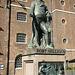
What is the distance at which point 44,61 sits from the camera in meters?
5.39

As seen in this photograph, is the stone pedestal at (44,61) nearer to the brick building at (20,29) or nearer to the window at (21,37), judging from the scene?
the brick building at (20,29)

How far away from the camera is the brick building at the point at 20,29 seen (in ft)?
66.0

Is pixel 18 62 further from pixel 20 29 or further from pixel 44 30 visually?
pixel 44 30

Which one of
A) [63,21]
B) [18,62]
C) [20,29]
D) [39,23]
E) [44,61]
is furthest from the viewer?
[63,21]

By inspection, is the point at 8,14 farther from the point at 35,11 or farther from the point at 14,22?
the point at 35,11

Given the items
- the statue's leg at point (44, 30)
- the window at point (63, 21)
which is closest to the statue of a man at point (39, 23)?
the statue's leg at point (44, 30)

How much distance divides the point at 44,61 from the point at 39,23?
5.42 feet

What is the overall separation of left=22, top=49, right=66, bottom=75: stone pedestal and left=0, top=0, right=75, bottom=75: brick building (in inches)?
574

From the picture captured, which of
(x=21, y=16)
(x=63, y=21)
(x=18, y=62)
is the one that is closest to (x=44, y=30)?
(x=18, y=62)

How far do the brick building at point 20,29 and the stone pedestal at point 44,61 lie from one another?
1458 cm

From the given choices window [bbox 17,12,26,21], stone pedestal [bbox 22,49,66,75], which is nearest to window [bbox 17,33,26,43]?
window [bbox 17,12,26,21]

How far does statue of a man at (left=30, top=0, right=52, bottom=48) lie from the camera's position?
608 cm

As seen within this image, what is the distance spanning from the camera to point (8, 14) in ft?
68.3

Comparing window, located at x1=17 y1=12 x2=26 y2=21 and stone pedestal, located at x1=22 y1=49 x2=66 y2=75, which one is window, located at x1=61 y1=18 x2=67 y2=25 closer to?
window, located at x1=17 y1=12 x2=26 y2=21
